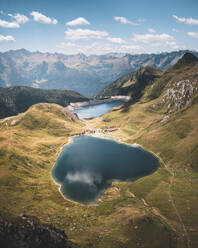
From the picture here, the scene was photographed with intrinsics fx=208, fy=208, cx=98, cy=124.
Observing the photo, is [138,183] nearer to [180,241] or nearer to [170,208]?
[170,208]

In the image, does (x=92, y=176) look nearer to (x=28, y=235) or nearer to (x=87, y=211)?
(x=87, y=211)

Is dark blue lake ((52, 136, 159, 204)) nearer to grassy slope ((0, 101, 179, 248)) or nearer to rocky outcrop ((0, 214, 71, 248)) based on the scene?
grassy slope ((0, 101, 179, 248))

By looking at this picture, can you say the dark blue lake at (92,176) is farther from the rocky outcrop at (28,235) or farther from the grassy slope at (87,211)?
the rocky outcrop at (28,235)

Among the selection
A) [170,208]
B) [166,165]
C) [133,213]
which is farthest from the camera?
[166,165]

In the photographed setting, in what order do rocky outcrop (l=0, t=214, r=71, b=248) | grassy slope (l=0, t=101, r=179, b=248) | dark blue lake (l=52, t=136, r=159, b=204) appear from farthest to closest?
dark blue lake (l=52, t=136, r=159, b=204) < grassy slope (l=0, t=101, r=179, b=248) < rocky outcrop (l=0, t=214, r=71, b=248)

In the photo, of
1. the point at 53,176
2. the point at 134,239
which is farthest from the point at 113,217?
the point at 53,176

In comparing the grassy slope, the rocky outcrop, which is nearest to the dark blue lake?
the grassy slope

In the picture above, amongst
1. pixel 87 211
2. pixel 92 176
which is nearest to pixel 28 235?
pixel 87 211

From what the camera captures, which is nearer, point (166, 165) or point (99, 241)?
point (99, 241)
